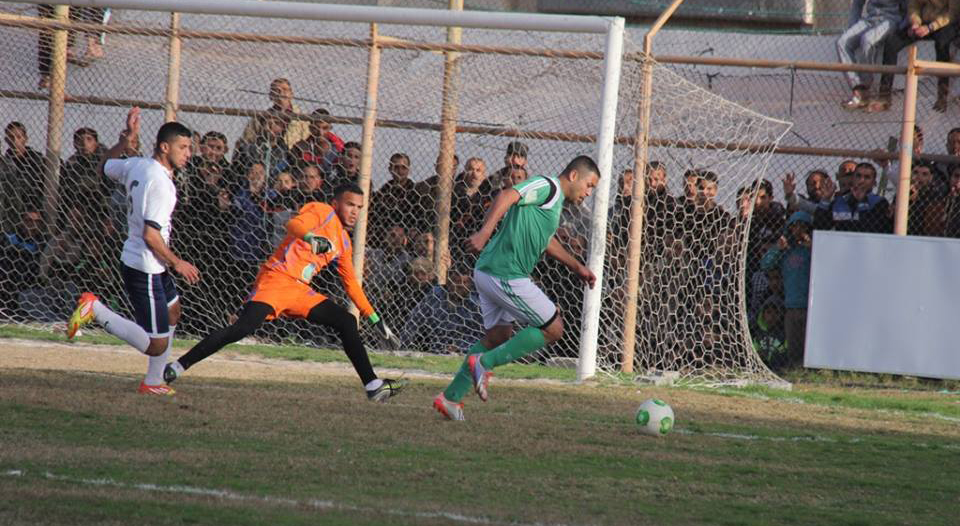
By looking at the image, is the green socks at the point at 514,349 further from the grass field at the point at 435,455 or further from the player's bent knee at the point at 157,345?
the player's bent knee at the point at 157,345

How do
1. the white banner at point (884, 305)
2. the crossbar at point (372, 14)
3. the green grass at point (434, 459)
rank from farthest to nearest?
the white banner at point (884, 305) < the crossbar at point (372, 14) < the green grass at point (434, 459)

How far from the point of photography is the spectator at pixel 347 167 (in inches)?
522

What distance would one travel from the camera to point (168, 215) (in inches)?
356

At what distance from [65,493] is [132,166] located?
4068mm

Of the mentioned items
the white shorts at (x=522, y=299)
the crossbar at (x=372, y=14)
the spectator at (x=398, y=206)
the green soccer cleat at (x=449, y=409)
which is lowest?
the green soccer cleat at (x=449, y=409)

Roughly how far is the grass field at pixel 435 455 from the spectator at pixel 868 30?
5.38 m

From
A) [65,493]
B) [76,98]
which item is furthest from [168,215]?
[76,98]

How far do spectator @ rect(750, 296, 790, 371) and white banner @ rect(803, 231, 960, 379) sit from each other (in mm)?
587

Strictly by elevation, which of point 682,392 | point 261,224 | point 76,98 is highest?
Result: point 76,98

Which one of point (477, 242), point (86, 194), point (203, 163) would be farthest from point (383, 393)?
point (86, 194)

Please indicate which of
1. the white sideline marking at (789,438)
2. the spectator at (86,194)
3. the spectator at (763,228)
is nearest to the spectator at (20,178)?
the spectator at (86,194)

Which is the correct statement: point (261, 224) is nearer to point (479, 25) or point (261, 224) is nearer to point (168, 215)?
point (479, 25)

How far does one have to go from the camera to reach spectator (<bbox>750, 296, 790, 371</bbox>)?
42.9 feet

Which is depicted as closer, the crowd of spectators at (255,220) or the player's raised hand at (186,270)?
the player's raised hand at (186,270)
